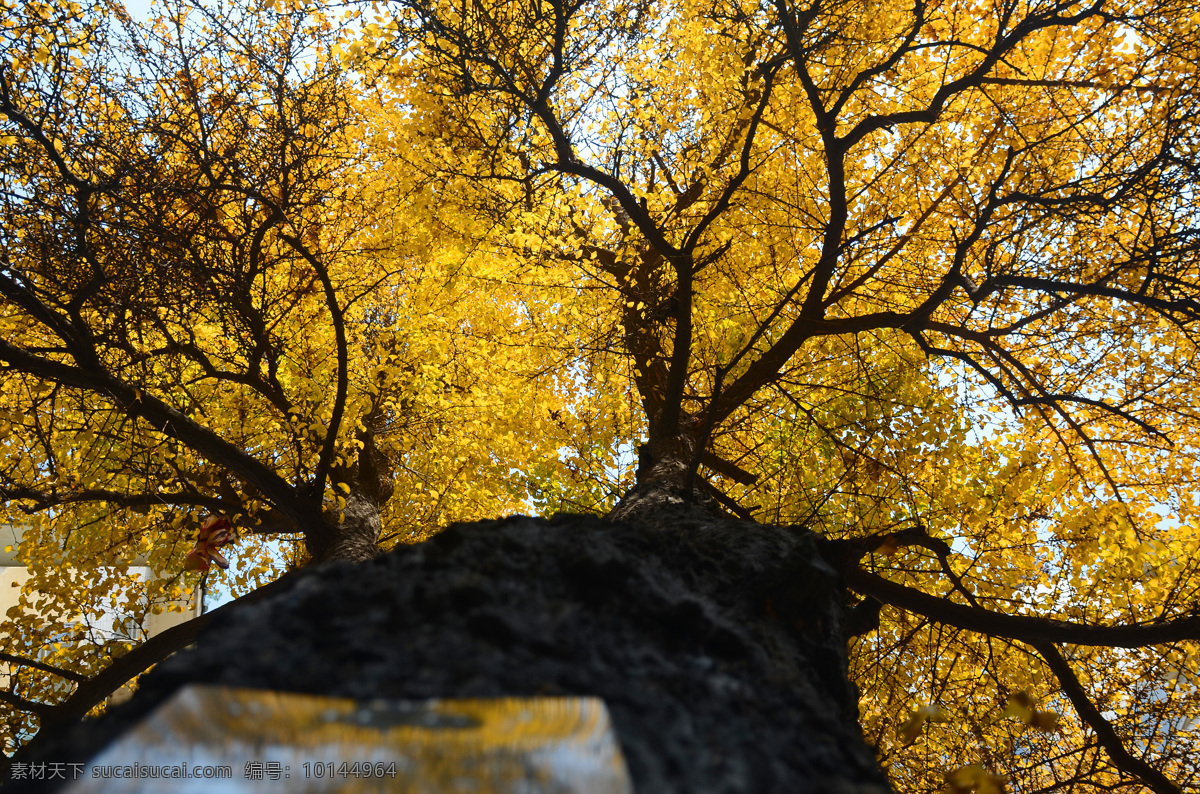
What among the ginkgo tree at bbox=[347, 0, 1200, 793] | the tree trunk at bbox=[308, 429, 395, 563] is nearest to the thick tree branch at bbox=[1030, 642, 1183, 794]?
the ginkgo tree at bbox=[347, 0, 1200, 793]

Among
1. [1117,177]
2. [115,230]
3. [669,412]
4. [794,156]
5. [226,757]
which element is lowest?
[226,757]

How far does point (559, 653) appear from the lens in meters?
1.39

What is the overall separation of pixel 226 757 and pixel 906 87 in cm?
689

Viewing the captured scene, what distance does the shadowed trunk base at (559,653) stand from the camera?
1174mm

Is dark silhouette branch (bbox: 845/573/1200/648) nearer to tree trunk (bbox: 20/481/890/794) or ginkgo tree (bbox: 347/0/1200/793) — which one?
ginkgo tree (bbox: 347/0/1200/793)

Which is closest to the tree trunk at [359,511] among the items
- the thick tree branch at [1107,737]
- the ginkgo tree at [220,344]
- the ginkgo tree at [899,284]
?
the ginkgo tree at [220,344]

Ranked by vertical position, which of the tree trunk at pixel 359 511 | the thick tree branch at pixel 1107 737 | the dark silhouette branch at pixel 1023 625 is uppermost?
the tree trunk at pixel 359 511

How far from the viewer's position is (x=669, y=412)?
5.10 meters

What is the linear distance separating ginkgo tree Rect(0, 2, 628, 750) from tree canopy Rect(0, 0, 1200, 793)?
7 centimetres

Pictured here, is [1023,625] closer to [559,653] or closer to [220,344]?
[559,653]

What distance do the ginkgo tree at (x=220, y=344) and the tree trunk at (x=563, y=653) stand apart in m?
3.39

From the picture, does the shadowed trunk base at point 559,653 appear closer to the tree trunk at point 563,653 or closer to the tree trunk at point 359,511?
the tree trunk at point 563,653

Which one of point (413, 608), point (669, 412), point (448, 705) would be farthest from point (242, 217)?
point (448, 705)

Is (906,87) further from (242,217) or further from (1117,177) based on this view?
(242,217)
